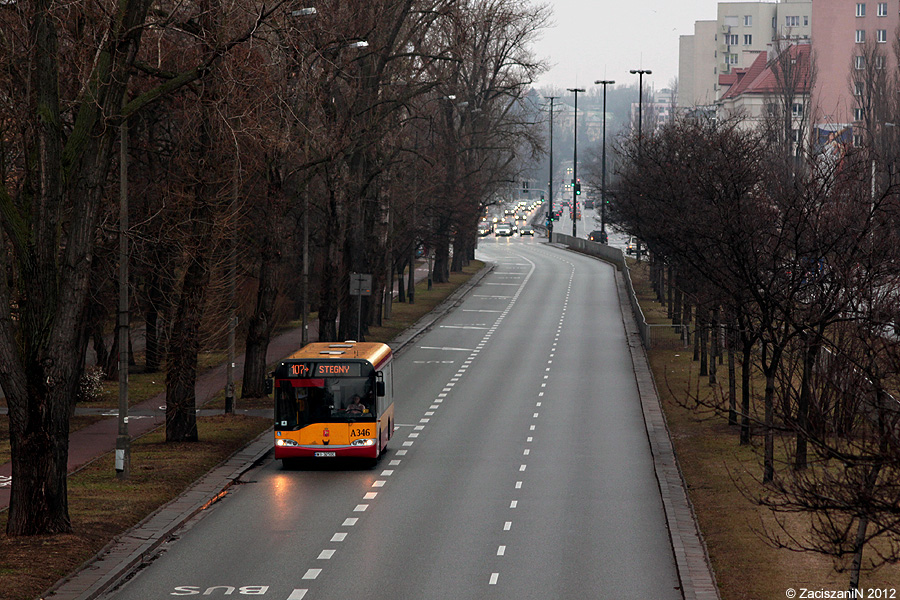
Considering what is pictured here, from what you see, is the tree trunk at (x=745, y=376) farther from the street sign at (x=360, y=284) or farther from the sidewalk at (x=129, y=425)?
the street sign at (x=360, y=284)

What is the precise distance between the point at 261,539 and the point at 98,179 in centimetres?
586

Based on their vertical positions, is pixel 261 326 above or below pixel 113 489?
above

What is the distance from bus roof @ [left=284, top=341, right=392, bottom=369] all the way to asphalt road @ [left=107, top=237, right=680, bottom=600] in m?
2.21

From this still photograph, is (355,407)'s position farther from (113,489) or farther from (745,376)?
(745,376)

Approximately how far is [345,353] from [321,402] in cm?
139

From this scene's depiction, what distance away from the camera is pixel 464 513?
20.3m

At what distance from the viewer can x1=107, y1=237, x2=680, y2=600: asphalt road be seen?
1573 cm

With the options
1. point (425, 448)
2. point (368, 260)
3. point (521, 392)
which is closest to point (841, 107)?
point (368, 260)

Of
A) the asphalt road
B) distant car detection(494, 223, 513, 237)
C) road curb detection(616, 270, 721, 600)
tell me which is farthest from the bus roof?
distant car detection(494, 223, 513, 237)

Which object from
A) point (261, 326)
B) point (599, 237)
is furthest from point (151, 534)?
point (599, 237)

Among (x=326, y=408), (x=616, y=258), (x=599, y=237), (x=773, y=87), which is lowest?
(x=326, y=408)

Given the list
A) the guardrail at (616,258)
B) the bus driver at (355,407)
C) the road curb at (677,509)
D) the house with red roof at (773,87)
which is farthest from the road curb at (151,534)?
the house with red roof at (773,87)

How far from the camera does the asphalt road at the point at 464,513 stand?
15.7 metres

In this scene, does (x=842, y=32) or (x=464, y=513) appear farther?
(x=842, y=32)
